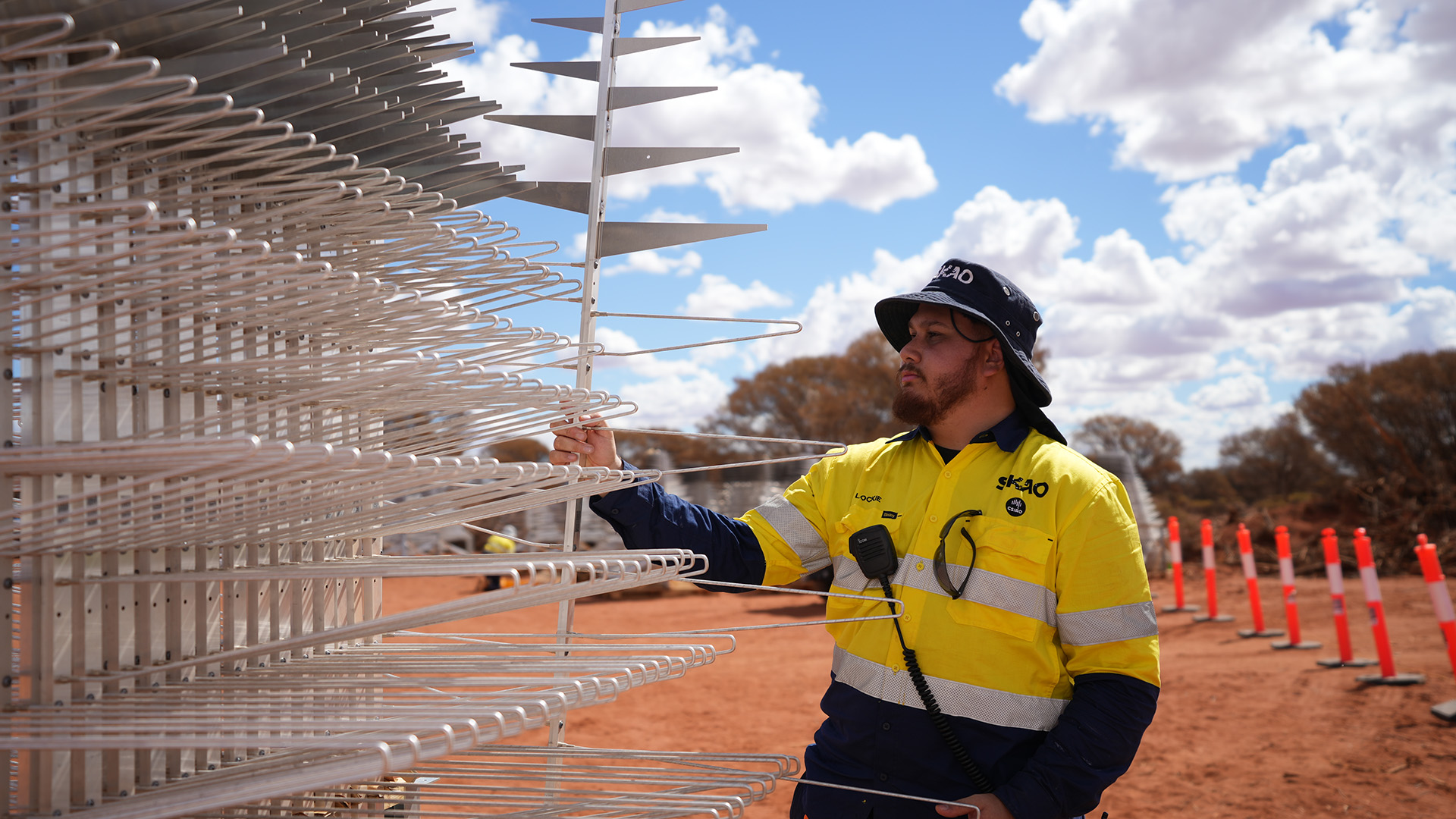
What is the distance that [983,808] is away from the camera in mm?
2160

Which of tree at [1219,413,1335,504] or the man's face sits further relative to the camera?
tree at [1219,413,1335,504]

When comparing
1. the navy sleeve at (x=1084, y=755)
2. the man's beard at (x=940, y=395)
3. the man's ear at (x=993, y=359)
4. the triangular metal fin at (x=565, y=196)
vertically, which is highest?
the triangular metal fin at (x=565, y=196)

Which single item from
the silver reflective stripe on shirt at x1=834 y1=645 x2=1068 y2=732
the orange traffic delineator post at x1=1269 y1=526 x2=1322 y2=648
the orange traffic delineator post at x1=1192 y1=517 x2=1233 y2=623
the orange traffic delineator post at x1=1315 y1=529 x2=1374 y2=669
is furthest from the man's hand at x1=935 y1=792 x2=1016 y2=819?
the orange traffic delineator post at x1=1192 y1=517 x2=1233 y2=623

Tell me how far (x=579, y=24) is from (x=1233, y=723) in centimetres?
718

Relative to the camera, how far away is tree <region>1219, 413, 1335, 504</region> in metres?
30.9

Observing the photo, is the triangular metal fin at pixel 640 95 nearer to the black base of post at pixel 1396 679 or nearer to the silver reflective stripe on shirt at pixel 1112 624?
the silver reflective stripe on shirt at pixel 1112 624

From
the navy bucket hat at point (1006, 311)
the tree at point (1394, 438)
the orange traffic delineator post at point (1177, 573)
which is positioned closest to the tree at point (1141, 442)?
the tree at point (1394, 438)

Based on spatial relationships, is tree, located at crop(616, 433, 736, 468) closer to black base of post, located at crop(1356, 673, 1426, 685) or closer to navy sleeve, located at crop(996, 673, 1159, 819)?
black base of post, located at crop(1356, 673, 1426, 685)

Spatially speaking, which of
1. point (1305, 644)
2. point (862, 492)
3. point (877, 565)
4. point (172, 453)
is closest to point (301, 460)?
point (172, 453)

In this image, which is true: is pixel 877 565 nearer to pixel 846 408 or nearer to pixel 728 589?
pixel 728 589

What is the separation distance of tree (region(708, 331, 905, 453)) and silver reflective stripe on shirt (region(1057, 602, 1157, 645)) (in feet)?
69.1

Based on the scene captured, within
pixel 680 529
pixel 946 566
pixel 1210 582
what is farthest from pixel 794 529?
pixel 1210 582

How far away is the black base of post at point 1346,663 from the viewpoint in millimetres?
8414

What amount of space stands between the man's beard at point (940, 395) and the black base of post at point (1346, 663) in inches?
317
